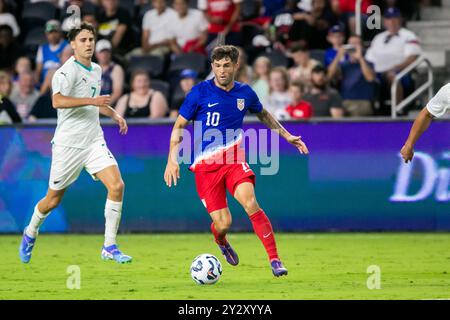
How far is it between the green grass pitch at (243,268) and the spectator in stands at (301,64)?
9.35ft

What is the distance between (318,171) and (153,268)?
4.44 m

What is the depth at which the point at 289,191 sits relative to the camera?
1662cm

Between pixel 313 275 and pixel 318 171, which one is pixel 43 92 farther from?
pixel 313 275

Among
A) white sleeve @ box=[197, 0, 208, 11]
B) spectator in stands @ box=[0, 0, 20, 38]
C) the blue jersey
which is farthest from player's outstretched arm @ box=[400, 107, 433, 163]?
spectator in stands @ box=[0, 0, 20, 38]

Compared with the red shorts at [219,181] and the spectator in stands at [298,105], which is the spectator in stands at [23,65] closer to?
the spectator in stands at [298,105]

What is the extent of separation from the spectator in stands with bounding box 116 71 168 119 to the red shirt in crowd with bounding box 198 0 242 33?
8.01 ft

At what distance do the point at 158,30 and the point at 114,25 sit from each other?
84 cm

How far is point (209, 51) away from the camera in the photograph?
1992cm

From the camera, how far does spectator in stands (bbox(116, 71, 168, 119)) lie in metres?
17.9

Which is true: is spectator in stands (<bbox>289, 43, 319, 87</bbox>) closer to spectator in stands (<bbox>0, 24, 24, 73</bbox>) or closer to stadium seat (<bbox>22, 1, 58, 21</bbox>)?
stadium seat (<bbox>22, 1, 58, 21</bbox>)

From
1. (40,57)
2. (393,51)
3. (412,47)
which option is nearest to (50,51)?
(40,57)

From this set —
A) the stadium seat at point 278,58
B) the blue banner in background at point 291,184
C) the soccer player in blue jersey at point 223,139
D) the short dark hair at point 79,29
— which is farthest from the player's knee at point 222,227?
the stadium seat at point 278,58

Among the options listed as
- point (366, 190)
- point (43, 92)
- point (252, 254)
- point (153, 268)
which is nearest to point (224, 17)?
point (43, 92)

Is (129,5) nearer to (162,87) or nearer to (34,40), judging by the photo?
(34,40)
